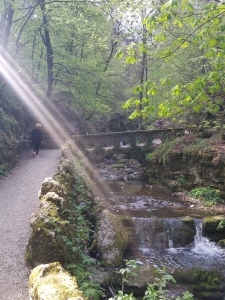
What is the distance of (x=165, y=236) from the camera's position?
30.5 ft

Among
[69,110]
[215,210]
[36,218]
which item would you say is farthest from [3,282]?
[69,110]

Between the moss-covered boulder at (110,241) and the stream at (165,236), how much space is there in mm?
736

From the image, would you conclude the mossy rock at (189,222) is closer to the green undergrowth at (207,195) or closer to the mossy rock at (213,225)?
the mossy rock at (213,225)

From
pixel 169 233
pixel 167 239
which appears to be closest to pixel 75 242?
pixel 167 239

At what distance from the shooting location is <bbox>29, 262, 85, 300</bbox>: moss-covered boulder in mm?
2499

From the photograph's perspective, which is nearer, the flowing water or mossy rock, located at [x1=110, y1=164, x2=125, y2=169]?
the flowing water

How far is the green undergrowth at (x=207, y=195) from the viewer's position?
40.7ft

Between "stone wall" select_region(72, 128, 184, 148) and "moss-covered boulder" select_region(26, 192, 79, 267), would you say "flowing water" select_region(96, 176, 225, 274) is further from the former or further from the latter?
"stone wall" select_region(72, 128, 184, 148)

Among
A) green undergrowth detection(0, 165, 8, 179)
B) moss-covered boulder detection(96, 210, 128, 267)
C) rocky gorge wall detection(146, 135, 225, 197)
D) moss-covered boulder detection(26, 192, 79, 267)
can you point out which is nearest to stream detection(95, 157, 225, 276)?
moss-covered boulder detection(96, 210, 128, 267)

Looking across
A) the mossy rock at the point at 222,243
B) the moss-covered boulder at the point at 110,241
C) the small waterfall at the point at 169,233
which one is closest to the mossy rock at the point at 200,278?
the moss-covered boulder at the point at 110,241

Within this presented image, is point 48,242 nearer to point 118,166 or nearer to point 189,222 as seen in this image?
point 189,222

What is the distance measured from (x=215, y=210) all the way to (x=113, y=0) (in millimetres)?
12826

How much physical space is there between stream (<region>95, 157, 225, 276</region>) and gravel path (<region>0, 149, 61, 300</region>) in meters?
3.43

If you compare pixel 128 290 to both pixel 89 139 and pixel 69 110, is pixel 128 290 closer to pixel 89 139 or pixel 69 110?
pixel 89 139
